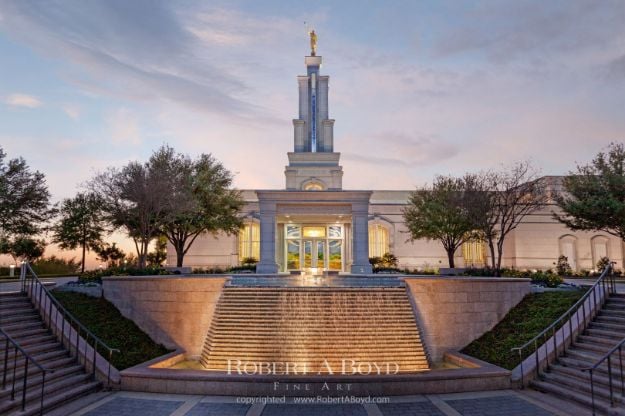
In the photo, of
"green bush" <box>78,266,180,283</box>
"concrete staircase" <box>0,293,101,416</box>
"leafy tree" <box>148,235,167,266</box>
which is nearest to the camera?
"concrete staircase" <box>0,293,101,416</box>

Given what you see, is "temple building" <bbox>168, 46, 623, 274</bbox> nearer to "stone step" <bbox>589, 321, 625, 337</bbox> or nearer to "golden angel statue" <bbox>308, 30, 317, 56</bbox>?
"golden angel statue" <bbox>308, 30, 317, 56</bbox>

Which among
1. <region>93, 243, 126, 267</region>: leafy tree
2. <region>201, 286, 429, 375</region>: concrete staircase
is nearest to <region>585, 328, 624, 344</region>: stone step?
<region>201, 286, 429, 375</region>: concrete staircase

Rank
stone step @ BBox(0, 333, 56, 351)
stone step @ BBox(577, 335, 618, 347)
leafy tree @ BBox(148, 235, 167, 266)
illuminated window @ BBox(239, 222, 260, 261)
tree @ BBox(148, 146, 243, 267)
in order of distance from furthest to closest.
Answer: leafy tree @ BBox(148, 235, 167, 266) → illuminated window @ BBox(239, 222, 260, 261) → tree @ BBox(148, 146, 243, 267) → stone step @ BBox(577, 335, 618, 347) → stone step @ BBox(0, 333, 56, 351)

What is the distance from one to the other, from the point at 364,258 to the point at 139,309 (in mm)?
14549

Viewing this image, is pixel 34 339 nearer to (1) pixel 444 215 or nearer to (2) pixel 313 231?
(2) pixel 313 231

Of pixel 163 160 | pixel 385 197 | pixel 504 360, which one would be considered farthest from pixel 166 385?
pixel 385 197

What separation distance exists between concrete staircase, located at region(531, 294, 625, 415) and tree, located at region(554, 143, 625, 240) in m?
13.3

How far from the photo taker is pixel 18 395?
9.09 metres

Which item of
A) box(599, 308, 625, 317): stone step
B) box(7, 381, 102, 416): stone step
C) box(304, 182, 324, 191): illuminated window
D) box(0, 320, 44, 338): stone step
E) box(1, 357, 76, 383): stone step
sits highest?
box(304, 182, 324, 191): illuminated window

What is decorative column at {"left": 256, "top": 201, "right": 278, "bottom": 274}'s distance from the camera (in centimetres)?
2562

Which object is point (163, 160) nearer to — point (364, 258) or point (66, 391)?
point (364, 258)

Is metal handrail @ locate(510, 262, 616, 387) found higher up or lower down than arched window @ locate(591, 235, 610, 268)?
lower down

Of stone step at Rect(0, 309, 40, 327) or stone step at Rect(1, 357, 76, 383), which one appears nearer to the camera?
stone step at Rect(1, 357, 76, 383)

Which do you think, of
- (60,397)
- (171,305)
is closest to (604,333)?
(171,305)
